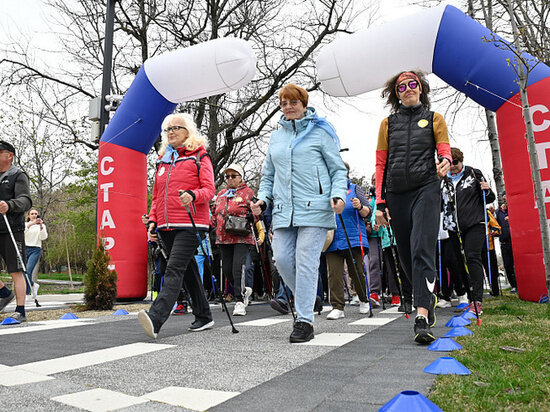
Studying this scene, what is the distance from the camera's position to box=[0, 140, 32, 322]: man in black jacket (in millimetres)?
5566

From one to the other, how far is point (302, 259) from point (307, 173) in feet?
2.30

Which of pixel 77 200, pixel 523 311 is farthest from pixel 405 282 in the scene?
pixel 77 200

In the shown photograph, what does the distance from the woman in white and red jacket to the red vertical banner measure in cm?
454

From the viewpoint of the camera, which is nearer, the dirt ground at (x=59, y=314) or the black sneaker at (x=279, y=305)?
the black sneaker at (x=279, y=305)

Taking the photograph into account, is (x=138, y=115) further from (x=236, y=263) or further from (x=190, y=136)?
(x=190, y=136)

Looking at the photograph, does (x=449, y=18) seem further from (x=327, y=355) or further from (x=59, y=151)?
(x=59, y=151)

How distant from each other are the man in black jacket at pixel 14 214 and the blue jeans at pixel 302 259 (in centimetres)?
340

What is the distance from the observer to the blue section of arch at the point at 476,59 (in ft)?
21.5

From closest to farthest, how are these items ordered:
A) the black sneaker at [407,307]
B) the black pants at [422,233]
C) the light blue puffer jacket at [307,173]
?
the black pants at [422,233], the light blue puffer jacket at [307,173], the black sneaker at [407,307]

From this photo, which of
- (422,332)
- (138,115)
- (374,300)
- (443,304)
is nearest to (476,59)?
(443,304)

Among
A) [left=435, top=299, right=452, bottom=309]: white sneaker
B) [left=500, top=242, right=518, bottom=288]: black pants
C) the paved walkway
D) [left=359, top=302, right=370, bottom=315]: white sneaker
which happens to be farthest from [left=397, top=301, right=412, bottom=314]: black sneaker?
[left=500, top=242, right=518, bottom=288]: black pants

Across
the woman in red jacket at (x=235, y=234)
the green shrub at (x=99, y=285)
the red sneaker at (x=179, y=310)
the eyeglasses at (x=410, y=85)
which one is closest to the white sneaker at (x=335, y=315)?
the woman in red jacket at (x=235, y=234)

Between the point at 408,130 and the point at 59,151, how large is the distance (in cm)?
1852

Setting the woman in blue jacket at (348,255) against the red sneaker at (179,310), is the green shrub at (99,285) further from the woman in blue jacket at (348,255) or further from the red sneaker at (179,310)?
the woman in blue jacket at (348,255)
